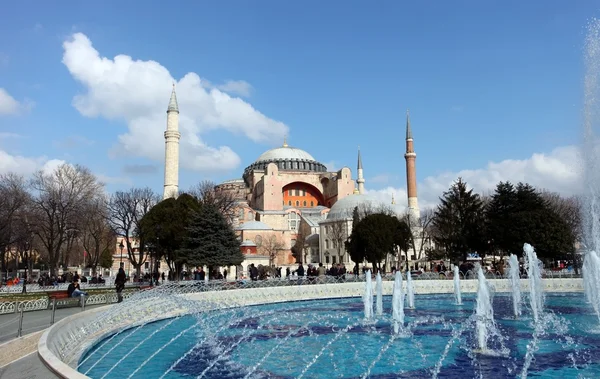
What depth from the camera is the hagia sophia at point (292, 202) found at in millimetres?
38875

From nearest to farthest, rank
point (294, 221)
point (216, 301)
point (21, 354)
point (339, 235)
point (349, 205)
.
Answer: point (21, 354) → point (216, 301) → point (339, 235) → point (349, 205) → point (294, 221)

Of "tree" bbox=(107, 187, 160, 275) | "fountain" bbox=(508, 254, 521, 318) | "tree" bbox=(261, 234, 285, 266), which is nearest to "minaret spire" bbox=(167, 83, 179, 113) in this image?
"tree" bbox=(107, 187, 160, 275)

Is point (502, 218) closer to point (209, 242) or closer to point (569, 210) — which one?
point (569, 210)

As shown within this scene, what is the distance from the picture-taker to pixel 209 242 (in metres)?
22.0

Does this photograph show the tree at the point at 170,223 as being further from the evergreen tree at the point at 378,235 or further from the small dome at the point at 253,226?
the small dome at the point at 253,226

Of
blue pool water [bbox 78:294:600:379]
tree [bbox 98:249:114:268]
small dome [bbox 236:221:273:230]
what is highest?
small dome [bbox 236:221:273:230]

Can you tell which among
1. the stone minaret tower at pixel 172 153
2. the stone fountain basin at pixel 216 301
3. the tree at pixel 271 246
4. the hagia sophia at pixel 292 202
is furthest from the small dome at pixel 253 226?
the stone fountain basin at pixel 216 301

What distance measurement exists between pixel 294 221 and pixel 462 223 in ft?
90.0

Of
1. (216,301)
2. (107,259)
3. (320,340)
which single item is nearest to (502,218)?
(216,301)

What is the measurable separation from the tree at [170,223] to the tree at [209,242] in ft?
4.62

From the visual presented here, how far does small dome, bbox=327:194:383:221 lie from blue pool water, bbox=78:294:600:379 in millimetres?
32886

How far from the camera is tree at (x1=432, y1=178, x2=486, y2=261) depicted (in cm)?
2862

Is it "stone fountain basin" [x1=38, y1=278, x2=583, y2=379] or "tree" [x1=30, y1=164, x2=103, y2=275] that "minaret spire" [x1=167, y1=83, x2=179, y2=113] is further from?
"stone fountain basin" [x1=38, y1=278, x2=583, y2=379]

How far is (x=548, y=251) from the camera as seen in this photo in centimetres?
2562
